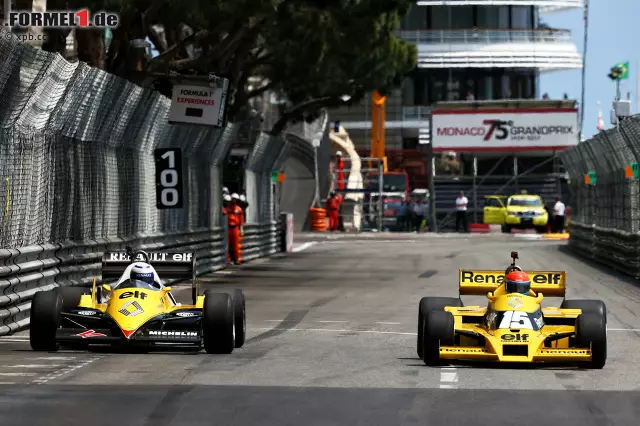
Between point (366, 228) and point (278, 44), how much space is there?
29.5 meters

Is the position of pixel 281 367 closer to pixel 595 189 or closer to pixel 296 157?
pixel 595 189

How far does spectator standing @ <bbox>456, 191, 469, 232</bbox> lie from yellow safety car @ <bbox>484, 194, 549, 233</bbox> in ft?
3.41

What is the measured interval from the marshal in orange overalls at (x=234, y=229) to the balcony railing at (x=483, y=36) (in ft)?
181

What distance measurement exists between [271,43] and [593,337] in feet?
83.5

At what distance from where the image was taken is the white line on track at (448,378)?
11.8 meters

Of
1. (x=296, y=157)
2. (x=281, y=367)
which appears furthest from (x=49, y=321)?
(x=296, y=157)

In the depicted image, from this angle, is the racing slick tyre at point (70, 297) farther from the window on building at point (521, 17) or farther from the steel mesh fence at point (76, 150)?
the window on building at point (521, 17)

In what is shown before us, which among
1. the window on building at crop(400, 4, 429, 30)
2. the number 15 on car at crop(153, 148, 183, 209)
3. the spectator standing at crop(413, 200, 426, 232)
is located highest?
the window on building at crop(400, 4, 429, 30)

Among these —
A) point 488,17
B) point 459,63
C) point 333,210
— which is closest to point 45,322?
point 333,210

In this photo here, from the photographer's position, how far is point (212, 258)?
32656mm

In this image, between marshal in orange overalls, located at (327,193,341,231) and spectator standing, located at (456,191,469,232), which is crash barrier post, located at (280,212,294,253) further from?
spectator standing, located at (456,191,469,232)

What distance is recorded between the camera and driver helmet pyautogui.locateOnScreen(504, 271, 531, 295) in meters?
13.9

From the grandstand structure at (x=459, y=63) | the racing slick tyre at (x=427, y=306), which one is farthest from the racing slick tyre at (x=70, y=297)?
the grandstand structure at (x=459, y=63)

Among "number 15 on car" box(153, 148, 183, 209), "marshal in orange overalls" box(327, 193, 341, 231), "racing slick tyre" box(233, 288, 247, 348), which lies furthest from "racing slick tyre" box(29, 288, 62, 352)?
"marshal in orange overalls" box(327, 193, 341, 231)
